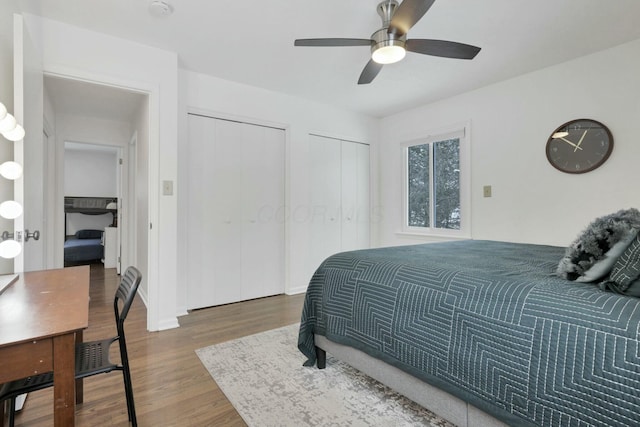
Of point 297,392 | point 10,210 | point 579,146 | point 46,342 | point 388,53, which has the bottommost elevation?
point 297,392

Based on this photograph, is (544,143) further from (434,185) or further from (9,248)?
(9,248)

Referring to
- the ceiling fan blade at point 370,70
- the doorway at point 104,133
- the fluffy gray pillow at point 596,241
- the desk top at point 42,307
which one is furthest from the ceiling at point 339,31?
the desk top at point 42,307

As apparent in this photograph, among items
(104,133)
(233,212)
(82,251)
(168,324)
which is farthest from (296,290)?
(82,251)

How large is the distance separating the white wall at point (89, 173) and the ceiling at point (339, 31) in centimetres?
577

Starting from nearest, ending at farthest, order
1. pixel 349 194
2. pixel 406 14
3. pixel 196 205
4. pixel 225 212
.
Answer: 1. pixel 406 14
2. pixel 196 205
3. pixel 225 212
4. pixel 349 194

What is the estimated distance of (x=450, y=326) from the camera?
1301 mm

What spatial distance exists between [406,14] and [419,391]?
197 centimetres

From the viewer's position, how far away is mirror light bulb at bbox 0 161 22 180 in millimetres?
1565

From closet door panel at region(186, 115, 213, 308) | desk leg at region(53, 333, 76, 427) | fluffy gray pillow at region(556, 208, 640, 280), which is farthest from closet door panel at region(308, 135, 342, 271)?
desk leg at region(53, 333, 76, 427)

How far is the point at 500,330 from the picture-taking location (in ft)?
3.75

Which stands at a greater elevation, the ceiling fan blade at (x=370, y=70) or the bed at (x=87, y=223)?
the ceiling fan blade at (x=370, y=70)

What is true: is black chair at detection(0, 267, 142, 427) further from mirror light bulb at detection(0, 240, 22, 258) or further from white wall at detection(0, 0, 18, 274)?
white wall at detection(0, 0, 18, 274)

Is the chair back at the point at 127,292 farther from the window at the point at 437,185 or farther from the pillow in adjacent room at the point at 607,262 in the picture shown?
the window at the point at 437,185

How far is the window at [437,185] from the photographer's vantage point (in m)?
3.81
